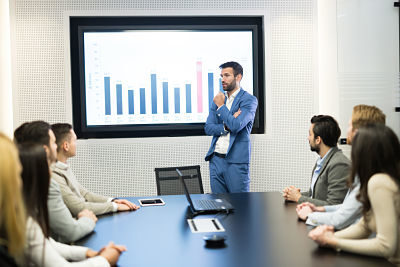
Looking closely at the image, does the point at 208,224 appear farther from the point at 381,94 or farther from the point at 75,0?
the point at 75,0

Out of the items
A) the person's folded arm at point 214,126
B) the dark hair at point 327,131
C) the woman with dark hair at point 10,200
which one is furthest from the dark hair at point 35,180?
the person's folded arm at point 214,126

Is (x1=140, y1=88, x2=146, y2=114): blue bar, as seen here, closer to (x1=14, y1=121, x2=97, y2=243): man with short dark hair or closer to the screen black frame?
the screen black frame

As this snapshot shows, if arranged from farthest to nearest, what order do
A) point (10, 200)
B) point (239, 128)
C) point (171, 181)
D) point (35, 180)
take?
point (239, 128)
point (171, 181)
point (35, 180)
point (10, 200)

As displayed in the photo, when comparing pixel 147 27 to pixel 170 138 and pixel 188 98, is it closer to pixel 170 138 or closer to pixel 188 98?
pixel 188 98

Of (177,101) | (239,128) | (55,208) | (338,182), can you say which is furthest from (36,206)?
(177,101)

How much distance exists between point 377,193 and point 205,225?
3.23 feet

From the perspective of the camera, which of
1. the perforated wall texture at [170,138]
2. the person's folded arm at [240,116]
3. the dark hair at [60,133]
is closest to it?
the dark hair at [60,133]

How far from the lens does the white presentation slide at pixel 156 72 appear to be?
5652mm

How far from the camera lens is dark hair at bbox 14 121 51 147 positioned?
2.58 metres

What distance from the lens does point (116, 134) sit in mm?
5809

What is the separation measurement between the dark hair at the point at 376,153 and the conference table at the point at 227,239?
357 mm

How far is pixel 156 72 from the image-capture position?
571 cm

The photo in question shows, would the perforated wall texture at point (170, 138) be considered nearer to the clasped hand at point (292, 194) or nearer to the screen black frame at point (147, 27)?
the screen black frame at point (147, 27)

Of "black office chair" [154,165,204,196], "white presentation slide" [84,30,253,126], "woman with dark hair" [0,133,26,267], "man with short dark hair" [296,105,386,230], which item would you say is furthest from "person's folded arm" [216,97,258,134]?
"woman with dark hair" [0,133,26,267]
